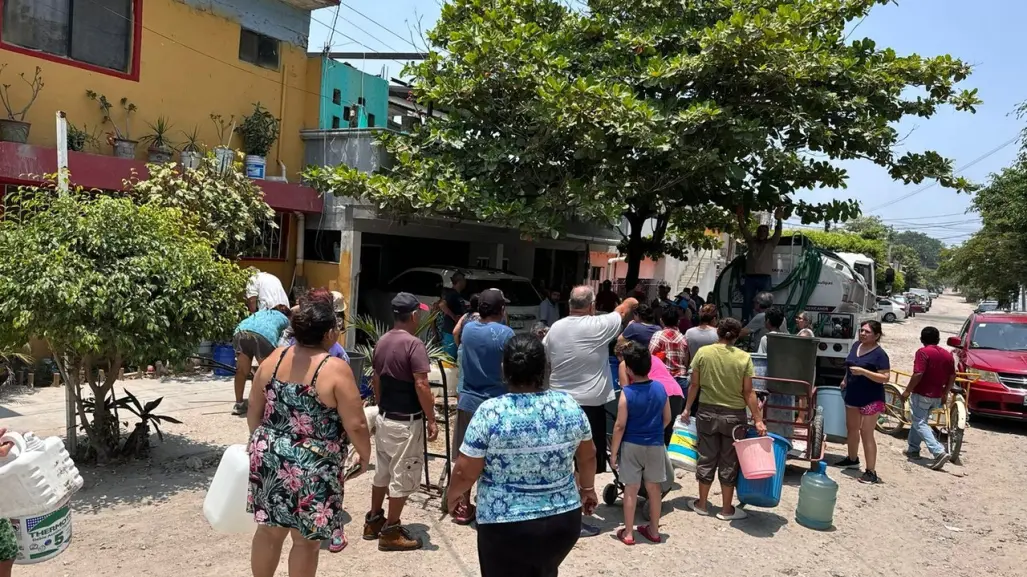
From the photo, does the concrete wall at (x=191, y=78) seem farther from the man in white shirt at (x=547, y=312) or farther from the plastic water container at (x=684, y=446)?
the plastic water container at (x=684, y=446)

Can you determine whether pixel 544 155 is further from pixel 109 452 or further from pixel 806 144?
pixel 109 452

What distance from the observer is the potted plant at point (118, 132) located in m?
9.47

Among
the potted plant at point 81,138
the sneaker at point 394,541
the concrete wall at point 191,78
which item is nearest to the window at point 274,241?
the concrete wall at point 191,78

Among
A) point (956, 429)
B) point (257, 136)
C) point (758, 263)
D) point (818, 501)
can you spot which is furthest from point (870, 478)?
point (257, 136)

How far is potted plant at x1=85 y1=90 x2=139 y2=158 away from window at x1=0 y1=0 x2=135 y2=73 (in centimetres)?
44

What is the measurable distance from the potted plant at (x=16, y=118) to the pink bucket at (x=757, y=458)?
8.64m

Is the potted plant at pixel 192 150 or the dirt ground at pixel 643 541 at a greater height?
the potted plant at pixel 192 150

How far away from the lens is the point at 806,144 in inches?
449

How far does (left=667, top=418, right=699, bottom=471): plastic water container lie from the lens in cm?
599

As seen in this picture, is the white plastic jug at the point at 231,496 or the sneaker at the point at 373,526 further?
the sneaker at the point at 373,526

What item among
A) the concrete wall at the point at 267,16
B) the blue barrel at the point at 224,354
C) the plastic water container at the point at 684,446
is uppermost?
the concrete wall at the point at 267,16

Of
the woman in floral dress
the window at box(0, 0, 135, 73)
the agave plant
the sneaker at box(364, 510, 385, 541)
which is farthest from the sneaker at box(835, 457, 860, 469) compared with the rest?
the window at box(0, 0, 135, 73)

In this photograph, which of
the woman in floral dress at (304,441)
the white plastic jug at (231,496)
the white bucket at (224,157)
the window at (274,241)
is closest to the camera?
the woman in floral dress at (304,441)

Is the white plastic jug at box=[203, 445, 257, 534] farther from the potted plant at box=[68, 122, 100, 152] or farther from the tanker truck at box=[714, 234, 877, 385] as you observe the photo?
the tanker truck at box=[714, 234, 877, 385]
